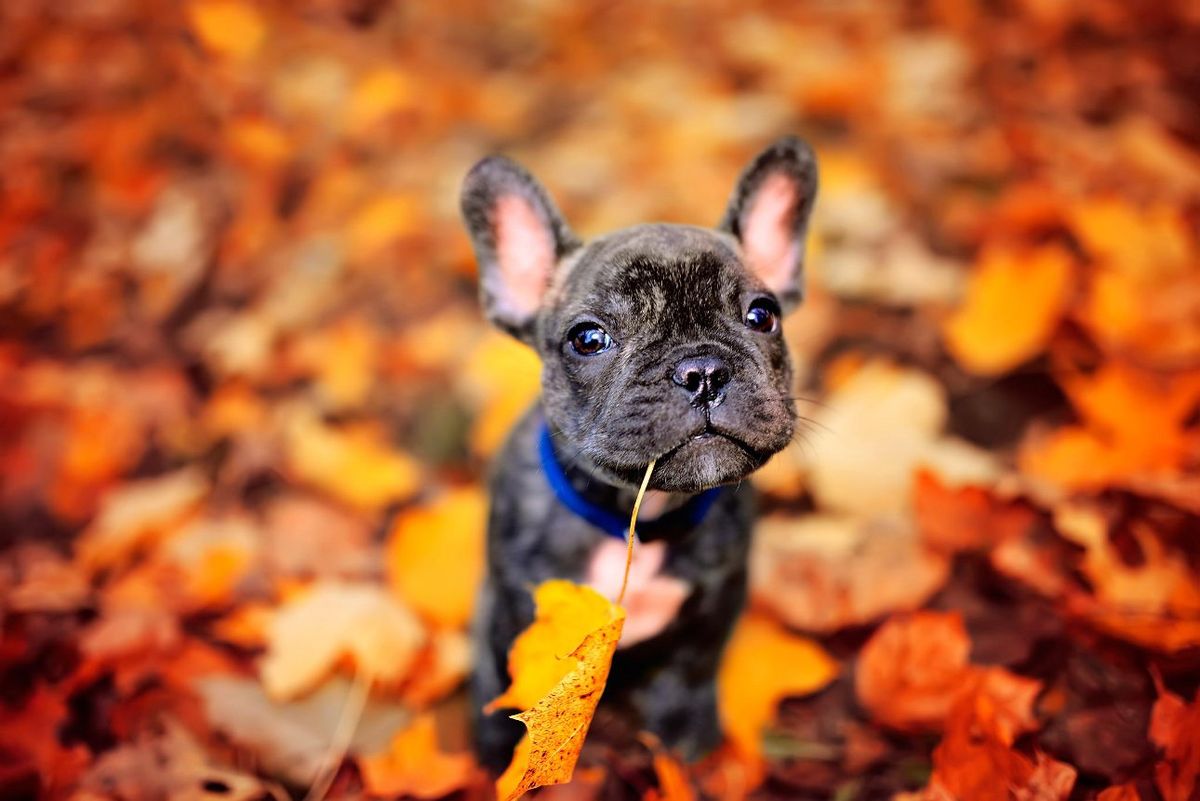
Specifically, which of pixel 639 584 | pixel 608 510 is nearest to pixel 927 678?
pixel 639 584

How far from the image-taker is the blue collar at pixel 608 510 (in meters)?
2.30

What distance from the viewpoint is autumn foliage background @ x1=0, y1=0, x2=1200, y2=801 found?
2.56 m

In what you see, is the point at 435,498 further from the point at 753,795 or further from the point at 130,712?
the point at 753,795

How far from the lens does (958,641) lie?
2.52 meters

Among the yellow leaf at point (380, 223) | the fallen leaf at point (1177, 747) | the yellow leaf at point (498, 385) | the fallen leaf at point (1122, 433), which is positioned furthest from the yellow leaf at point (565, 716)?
the yellow leaf at point (380, 223)

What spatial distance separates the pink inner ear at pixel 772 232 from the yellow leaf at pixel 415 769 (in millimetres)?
1570

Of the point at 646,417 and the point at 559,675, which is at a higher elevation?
the point at 646,417

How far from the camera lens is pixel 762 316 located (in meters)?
2.31

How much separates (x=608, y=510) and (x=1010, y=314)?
7.38ft

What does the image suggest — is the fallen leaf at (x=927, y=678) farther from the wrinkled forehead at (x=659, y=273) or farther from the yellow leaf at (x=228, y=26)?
the yellow leaf at (x=228, y=26)

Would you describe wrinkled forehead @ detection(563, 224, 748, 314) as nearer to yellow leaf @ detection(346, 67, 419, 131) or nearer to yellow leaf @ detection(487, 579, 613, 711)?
yellow leaf @ detection(487, 579, 613, 711)

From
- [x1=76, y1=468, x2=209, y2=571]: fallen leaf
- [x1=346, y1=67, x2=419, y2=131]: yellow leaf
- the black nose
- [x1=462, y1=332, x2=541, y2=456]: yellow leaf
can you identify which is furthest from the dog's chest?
[x1=346, y1=67, x2=419, y2=131]: yellow leaf

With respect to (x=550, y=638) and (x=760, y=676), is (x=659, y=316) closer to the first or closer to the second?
(x=550, y=638)

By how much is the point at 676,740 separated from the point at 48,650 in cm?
192
